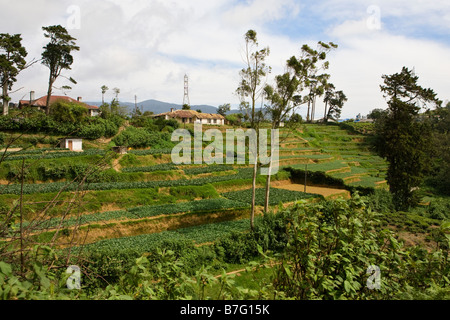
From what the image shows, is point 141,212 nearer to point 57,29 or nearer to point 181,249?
point 181,249

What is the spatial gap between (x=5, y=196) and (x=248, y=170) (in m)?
21.2

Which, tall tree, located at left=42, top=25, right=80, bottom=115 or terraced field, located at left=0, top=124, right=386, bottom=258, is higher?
tall tree, located at left=42, top=25, right=80, bottom=115

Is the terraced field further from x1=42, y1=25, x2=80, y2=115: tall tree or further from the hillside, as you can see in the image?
x1=42, y1=25, x2=80, y2=115: tall tree

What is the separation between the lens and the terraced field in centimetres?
1480

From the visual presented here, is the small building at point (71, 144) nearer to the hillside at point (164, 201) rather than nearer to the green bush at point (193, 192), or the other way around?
the hillside at point (164, 201)

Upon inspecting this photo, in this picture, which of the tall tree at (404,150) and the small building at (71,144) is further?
the small building at (71,144)

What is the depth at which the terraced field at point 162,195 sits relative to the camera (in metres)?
14.8

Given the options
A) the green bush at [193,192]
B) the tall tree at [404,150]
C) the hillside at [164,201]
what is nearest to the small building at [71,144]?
the hillside at [164,201]

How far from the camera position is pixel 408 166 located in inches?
952

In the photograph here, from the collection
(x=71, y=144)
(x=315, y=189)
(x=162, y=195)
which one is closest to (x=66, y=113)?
(x=71, y=144)

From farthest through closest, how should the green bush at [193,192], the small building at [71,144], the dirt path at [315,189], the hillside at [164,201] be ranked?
the small building at [71,144], the dirt path at [315,189], the green bush at [193,192], the hillside at [164,201]

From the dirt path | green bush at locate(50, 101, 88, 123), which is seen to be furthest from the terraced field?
green bush at locate(50, 101, 88, 123)

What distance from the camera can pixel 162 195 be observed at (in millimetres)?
20672

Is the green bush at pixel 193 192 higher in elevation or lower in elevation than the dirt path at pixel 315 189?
higher
